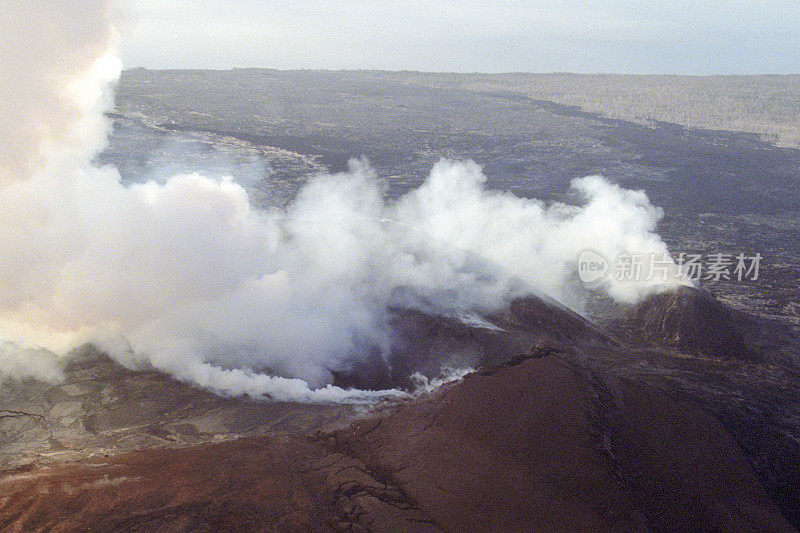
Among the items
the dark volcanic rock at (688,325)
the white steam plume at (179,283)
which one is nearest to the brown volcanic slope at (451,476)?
the white steam plume at (179,283)

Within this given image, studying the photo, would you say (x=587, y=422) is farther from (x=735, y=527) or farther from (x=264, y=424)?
Result: (x=264, y=424)

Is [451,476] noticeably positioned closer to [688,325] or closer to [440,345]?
[440,345]

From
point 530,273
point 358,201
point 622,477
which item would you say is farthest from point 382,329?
point 358,201

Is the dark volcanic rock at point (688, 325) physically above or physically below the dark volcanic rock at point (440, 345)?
below

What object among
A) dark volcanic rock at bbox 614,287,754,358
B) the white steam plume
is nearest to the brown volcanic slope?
the white steam plume

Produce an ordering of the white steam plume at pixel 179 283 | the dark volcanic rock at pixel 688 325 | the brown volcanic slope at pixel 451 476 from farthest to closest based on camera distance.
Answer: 1. the dark volcanic rock at pixel 688 325
2. the white steam plume at pixel 179 283
3. the brown volcanic slope at pixel 451 476

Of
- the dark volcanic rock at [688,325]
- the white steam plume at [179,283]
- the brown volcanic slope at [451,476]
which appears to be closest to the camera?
the brown volcanic slope at [451,476]

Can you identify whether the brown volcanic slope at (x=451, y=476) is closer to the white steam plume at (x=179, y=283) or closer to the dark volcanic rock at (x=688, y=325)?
the white steam plume at (x=179, y=283)

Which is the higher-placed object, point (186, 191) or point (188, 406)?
point (186, 191)
